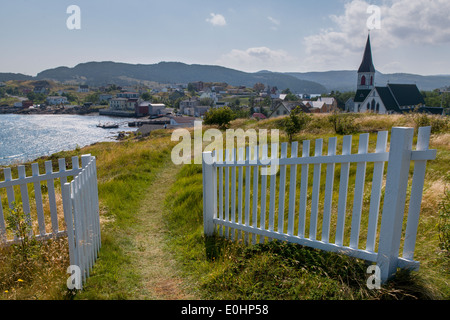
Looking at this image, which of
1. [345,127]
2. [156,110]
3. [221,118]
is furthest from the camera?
[156,110]

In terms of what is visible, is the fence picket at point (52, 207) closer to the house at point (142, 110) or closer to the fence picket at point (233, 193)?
the fence picket at point (233, 193)

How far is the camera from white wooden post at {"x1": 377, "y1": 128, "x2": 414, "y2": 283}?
109 inches

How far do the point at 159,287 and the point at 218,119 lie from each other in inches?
1053

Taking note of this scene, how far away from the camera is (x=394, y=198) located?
285cm

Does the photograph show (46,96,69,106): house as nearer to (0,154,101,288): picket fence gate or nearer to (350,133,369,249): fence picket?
(0,154,101,288): picket fence gate

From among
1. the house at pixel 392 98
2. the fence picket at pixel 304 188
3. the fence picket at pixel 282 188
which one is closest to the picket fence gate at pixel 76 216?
the fence picket at pixel 282 188

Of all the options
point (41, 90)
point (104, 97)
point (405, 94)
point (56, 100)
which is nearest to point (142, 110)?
point (104, 97)

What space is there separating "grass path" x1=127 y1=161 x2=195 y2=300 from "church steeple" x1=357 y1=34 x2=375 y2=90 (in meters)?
76.8

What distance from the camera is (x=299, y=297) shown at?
117 inches

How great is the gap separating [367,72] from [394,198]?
79.9 meters

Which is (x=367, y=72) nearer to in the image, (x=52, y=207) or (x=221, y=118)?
(x=221, y=118)

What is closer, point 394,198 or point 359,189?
point 394,198
